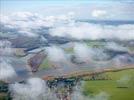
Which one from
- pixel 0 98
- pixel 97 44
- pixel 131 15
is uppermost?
pixel 131 15

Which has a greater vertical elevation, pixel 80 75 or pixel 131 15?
pixel 131 15

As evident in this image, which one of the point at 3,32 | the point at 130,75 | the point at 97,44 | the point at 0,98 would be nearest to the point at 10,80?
the point at 0,98

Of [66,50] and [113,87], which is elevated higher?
[66,50]

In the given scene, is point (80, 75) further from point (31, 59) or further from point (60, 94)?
point (31, 59)

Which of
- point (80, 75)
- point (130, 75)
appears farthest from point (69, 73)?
point (130, 75)
